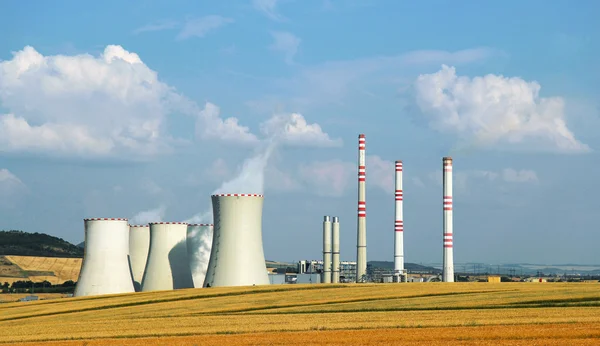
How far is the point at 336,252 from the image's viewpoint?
76750mm

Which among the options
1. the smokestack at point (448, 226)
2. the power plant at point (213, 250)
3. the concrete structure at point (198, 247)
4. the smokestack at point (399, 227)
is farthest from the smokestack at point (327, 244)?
the concrete structure at point (198, 247)

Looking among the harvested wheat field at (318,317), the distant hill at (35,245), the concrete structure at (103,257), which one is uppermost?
the distant hill at (35,245)

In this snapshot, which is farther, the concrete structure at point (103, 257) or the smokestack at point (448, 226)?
the smokestack at point (448, 226)

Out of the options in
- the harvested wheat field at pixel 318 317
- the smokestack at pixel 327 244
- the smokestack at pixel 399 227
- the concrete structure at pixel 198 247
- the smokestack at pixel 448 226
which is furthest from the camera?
the smokestack at pixel 327 244

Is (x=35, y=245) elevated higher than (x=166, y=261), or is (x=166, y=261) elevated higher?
(x=35, y=245)

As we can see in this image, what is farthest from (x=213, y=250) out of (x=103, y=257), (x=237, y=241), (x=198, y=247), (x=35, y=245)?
(x=35, y=245)

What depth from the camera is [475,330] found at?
2466cm

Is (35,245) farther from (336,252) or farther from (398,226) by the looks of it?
(398,226)

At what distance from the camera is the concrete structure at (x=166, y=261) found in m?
57.4

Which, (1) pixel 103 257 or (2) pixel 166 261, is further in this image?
(2) pixel 166 261

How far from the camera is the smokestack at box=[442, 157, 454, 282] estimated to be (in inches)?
2656

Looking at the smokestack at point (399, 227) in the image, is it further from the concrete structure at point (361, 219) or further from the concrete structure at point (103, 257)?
the concrete structure at point (103, 257)

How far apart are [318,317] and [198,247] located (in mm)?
28818

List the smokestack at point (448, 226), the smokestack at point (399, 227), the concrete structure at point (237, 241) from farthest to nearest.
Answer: the smokestack at point (399, 227), the smokestack at point (448, 226), the concrete structure at point (237, 241)
